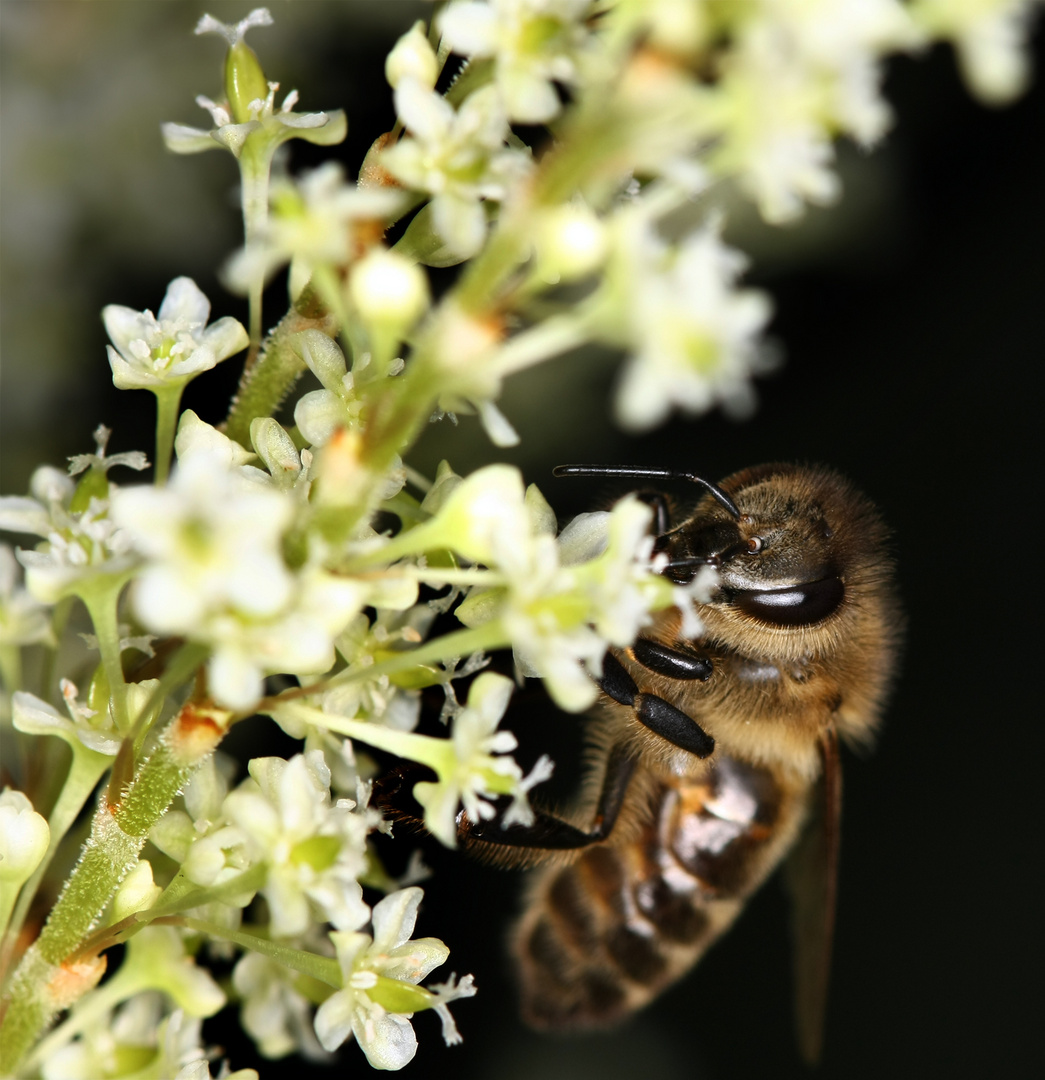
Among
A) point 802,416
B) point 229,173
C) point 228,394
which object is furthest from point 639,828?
point 802,416

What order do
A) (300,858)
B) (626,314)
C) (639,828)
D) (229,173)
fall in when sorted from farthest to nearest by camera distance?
(229,173), (639,828), (300,858), (626,314)

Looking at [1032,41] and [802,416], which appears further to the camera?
[802,416]

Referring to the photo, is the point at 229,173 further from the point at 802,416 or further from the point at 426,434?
the point at 802,416

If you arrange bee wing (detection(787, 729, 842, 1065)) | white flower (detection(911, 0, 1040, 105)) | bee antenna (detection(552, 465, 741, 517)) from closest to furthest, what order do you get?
white flower (detection(911, 0, 1040, 105)), bee antenna (detection(552, 465, 741, 517)), bee wing (detection(787, 729, 842, 1065))

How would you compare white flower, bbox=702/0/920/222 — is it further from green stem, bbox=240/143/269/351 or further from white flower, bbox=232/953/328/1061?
white flower, bbox=232/953/328/1061

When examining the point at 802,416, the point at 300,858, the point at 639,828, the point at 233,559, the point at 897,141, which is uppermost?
the point at 233,559

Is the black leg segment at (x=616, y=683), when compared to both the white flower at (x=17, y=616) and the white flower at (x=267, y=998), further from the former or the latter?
the white flower at (x=17, y=616)

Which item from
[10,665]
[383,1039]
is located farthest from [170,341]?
[383,1039]

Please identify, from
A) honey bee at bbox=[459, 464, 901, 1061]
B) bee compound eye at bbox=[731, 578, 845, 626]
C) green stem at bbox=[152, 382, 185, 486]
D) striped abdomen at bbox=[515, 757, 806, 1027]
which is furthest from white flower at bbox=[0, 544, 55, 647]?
striped abdomen at bbox=[515, 757, 806, 1027]
